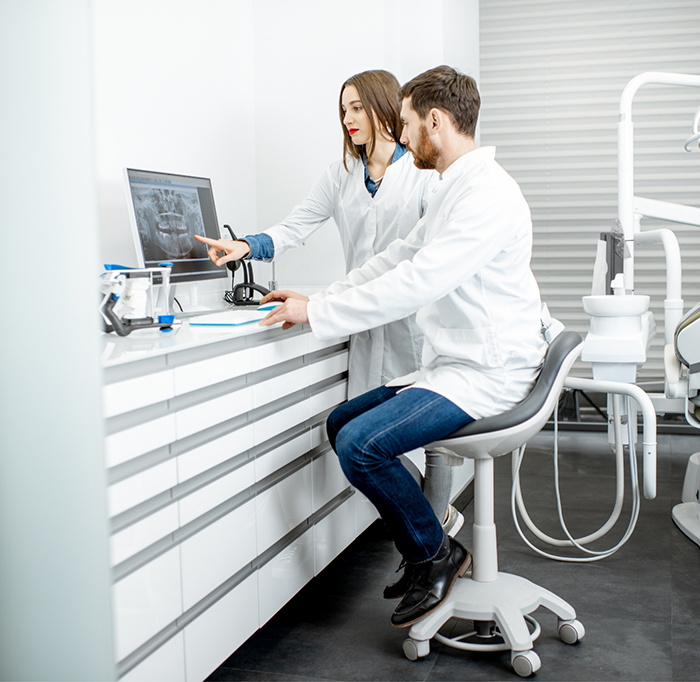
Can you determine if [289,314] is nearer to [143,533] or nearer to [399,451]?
[399,451]

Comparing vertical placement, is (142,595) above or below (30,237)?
below

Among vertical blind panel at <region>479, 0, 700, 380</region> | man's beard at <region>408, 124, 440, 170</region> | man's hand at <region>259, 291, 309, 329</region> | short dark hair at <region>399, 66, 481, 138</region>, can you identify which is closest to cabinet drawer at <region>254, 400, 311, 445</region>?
man's hand at <region>259, 291, 309, 329</region>

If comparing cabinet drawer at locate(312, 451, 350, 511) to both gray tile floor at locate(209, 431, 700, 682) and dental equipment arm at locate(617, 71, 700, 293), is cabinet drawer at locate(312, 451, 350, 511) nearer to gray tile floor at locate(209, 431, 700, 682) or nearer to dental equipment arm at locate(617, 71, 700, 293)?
gray tile floor at locate(209, 431, 700, 682)

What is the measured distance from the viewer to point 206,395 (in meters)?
1.60

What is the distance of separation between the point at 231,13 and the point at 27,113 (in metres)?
2.06

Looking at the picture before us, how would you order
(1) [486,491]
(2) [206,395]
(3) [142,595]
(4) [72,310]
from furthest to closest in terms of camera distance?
(1) [486,491], (2) [206,395], (3) [142,595], (4) [72,310]

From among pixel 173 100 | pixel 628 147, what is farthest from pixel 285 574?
pixel 628 147

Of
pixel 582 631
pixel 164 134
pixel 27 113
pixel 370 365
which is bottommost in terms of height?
pixel 582 631

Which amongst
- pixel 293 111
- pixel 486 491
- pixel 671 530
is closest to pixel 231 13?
pixel 293 111

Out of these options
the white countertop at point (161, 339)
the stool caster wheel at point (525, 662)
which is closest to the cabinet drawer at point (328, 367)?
the white countertop at point (161, 339)

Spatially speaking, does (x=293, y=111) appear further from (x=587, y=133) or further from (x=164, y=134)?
(x=587, y=133)

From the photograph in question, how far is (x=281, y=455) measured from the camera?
1.91 metres

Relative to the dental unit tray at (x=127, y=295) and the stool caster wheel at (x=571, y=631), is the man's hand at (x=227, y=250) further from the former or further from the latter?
the stool caster wheel at (x=571, y=631)

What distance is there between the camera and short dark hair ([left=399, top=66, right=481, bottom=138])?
5.92 ft
